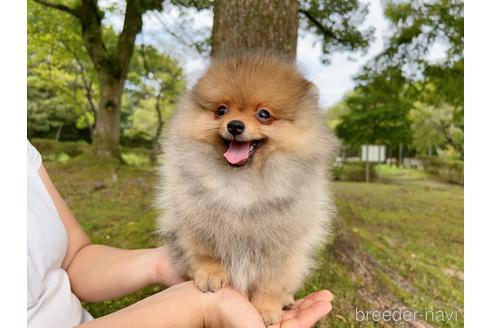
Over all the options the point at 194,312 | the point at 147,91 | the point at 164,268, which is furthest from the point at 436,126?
the point at 194,312

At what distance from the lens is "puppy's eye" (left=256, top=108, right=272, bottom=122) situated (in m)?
0.91

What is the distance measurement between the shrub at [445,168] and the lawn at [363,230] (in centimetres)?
7

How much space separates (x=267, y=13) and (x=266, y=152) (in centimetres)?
56

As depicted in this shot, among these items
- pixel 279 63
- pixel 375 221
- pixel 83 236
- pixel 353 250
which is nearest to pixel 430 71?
pixel 375 221

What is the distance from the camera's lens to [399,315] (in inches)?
75.9

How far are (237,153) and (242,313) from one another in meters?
0.40

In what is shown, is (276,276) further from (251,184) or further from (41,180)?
(41,180)

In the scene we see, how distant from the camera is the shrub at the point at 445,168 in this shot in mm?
3335

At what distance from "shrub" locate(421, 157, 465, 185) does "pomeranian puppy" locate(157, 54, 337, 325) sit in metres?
2.76

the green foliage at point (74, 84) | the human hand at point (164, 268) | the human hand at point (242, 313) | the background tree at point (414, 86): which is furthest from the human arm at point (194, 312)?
the green foliage at point (74, 84)

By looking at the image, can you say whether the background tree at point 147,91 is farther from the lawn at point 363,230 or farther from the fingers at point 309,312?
the fingers at point 309,312

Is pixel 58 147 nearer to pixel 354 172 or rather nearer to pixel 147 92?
pixel 147 92

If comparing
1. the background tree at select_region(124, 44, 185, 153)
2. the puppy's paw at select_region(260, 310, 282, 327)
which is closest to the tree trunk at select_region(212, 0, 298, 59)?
the puppy's paw at select_region(260, 310, 282, 327)

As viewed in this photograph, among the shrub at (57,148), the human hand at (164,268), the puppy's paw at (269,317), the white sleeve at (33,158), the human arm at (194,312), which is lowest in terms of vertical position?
the puppy's paw at (269,317)
